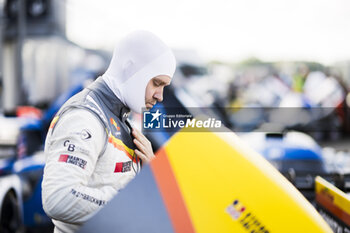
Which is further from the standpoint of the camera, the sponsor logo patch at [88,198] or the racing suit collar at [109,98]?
the racing suit collar at [109,98]

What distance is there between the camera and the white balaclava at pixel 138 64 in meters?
1.56

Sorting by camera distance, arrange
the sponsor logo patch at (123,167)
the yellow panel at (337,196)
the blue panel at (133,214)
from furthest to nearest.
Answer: the yellow panel at (337,196) < the sponsor logo patch at (123,167) < the blue panel at (133,214)

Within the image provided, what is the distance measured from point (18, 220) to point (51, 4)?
9.88 ft

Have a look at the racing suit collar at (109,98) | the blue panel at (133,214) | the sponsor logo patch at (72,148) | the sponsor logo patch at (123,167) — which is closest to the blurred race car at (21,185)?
the racing suit collar at (109,98)

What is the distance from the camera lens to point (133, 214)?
135cm

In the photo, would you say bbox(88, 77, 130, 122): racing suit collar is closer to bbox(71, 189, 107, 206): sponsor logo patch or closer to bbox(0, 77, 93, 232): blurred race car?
bbox(71, 189, 107, 206): sponsor logo patch

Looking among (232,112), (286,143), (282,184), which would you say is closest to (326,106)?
(232,112)

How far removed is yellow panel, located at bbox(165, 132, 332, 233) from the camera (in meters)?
1.41

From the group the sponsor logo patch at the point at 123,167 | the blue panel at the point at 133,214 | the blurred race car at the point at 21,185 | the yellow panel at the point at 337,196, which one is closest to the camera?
the blue panel at the point at 133,214

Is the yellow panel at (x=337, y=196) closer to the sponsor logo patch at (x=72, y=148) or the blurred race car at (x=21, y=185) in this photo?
the sponsor logo patch at (x=72, y=148)

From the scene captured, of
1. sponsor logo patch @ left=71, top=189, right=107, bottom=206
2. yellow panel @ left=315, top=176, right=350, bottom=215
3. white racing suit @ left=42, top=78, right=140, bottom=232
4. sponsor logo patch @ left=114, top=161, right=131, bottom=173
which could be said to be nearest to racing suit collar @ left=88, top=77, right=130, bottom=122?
white racing suit @ left=42, top=78, right=140, bottom=232

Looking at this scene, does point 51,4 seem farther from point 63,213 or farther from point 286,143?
point 63,213

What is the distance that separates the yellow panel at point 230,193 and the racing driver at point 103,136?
209 mm

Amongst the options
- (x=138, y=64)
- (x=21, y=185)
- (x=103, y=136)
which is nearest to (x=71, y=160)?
(x=103, y=136)
